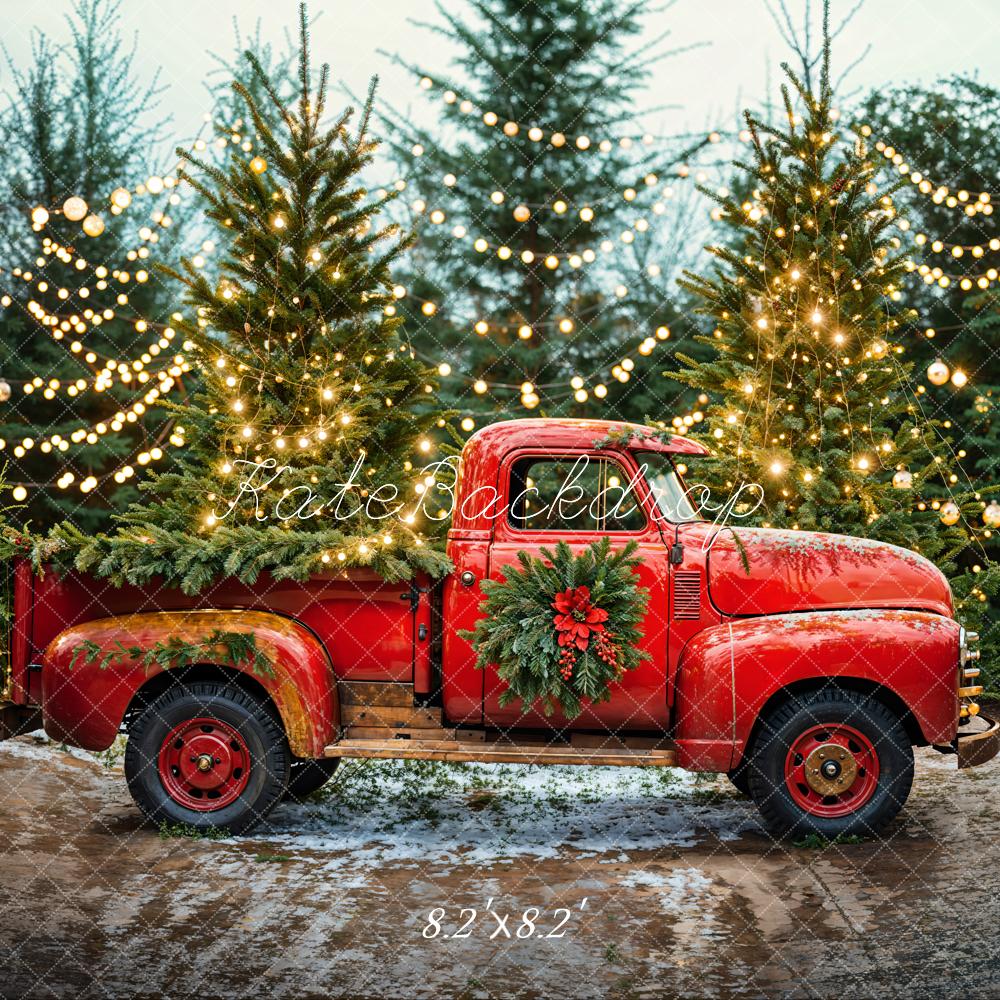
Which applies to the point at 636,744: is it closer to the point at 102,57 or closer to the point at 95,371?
the point at 95,371

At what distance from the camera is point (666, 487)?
662cm

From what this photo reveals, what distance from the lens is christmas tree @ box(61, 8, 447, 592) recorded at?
713 centimetres

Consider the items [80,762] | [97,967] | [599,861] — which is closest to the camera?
[97,967]

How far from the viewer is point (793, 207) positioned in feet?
29.4

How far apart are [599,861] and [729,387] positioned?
165 inches

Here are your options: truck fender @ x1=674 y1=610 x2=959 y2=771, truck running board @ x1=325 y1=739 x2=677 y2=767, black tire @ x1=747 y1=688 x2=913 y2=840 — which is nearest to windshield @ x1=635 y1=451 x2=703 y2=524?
truck fender @ x1=674 y1=610 x2=959 y2=771

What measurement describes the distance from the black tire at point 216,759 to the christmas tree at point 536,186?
23.8 feet

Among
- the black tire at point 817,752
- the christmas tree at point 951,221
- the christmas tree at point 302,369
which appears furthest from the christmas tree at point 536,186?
the black tire at point 817,752

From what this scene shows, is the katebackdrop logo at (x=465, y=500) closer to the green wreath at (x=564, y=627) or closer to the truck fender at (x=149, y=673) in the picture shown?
the green wreath at (x=564, y=627)

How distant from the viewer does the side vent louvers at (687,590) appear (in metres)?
6.40

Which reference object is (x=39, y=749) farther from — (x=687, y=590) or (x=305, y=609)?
(x=687, y=590)

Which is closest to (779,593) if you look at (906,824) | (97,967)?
(906,824)

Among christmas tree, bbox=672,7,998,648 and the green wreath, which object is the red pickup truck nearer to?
the green wreath

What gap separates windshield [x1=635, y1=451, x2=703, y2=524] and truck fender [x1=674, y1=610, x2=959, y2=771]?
759 mm
